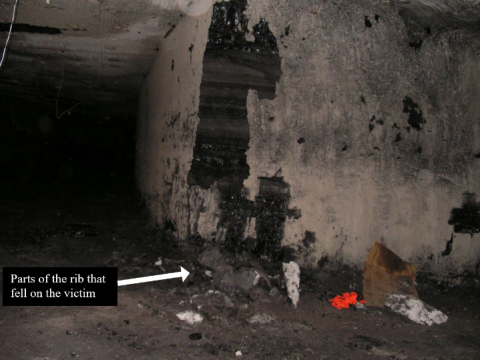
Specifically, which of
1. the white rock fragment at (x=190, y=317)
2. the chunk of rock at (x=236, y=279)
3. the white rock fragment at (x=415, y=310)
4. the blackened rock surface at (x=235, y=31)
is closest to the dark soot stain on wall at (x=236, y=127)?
Result: the blackened rock surface at (x=235, y=31)

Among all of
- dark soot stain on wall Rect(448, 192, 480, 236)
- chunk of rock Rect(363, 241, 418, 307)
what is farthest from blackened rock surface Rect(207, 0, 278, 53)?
dark soot stain on wall Rect(448, 192, 480, 236)

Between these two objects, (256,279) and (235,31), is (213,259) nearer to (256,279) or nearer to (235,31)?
(256,279)

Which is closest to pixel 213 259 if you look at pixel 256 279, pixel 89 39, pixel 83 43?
pixel 256 279

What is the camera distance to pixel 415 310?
2299 mm

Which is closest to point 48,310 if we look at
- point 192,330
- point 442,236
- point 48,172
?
point 192,330

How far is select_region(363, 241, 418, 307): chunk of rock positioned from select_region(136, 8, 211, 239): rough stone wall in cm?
145

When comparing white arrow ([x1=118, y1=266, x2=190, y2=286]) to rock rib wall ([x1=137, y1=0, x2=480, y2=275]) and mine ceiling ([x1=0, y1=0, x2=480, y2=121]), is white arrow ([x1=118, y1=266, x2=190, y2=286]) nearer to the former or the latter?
rock rib wall ([x1=137, y1=0, x2=480, y2=275])

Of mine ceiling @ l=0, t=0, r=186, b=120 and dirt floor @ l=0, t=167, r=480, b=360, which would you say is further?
mine ceiling @ l=0, t=0, r=186, b=120

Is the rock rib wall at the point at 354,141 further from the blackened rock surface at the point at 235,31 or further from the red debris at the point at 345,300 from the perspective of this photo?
the red debris at the point at 345,300

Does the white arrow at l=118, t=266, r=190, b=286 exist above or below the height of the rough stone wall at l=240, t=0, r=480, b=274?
below

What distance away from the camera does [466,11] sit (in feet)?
7.83

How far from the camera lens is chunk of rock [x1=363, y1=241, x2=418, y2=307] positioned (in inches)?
99.2

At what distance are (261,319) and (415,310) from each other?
108 cm

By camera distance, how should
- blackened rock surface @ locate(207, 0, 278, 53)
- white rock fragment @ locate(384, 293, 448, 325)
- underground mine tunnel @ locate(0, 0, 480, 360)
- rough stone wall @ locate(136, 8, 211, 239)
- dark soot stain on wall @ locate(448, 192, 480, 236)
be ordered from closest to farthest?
1. white rock fragment @ locate(384, 293, 448, 325)
2. underground mine tunnel @ locate(0, 0, 480, 360)
3. blackened rock surface @ locate(207, 0, 278, 53)
4. rough stone wall @ locate(136, 8, 211, 239)
5. dark soot stain on wall @ locate(448, 192, 480, 236)
